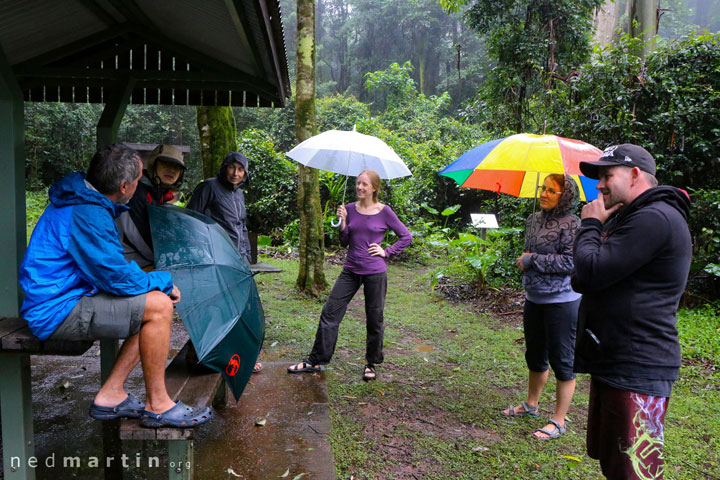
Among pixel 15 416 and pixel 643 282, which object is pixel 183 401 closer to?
pixel 15 416

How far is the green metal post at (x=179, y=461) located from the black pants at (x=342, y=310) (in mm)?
2214

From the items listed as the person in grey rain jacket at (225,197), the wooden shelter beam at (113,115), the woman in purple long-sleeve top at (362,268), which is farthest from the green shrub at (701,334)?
the wooden shelter beam at (113,115)

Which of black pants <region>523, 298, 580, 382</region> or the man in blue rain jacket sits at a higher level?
the man in blue rain jacket

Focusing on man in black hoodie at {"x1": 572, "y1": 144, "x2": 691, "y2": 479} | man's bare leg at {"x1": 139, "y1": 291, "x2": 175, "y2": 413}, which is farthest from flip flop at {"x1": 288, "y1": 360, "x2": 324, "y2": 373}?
man in black hoodie at {"x1": 572, "y1": 144, "x2": 691, "y2": 479}

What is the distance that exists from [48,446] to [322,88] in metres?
39.5

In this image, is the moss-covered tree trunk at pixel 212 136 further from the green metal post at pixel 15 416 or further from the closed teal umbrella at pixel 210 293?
the green metal post at pixel 15 416

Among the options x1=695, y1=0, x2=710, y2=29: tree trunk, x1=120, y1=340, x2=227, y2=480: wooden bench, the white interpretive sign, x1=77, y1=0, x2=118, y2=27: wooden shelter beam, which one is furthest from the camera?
x1=695, y1=0, x2=710, y2=29: tree trunk

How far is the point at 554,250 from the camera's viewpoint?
378cm

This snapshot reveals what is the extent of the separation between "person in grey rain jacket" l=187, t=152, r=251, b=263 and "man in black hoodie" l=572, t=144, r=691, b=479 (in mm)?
2973

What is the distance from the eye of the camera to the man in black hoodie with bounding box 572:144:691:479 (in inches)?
87.8

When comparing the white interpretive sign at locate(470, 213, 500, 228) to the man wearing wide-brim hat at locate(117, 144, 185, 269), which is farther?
the white interpretive sign at locate(470, 213, 500, 228)

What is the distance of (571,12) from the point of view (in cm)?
1127

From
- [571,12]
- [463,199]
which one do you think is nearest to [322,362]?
[571,12]

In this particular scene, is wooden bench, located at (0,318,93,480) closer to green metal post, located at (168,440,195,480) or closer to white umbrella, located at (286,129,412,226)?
green metal post, located at (168,440,195,480)
